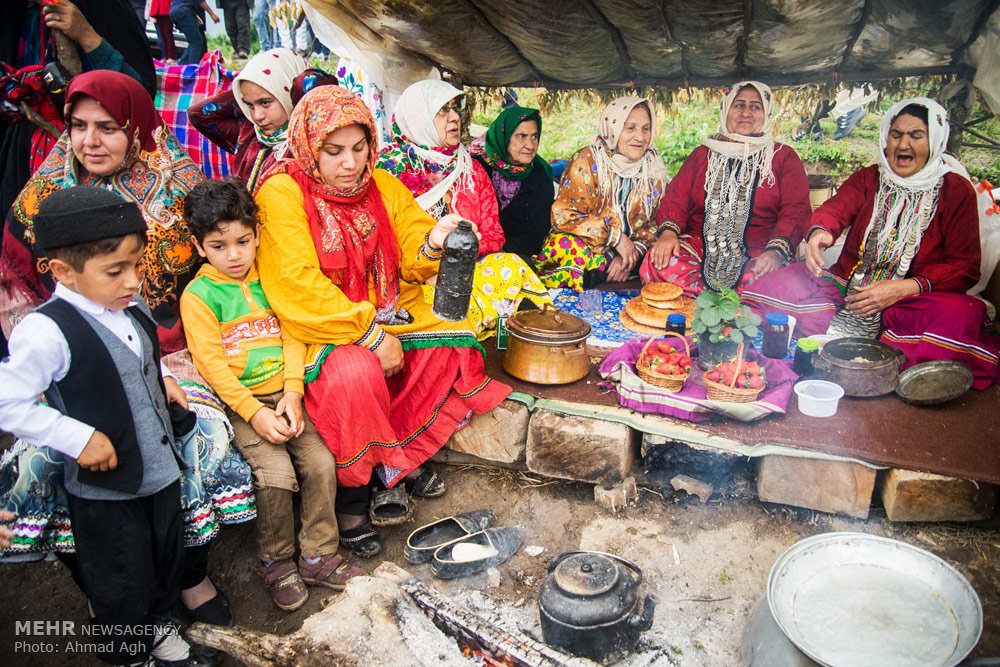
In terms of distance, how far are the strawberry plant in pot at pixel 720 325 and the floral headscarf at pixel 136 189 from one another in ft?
8.39

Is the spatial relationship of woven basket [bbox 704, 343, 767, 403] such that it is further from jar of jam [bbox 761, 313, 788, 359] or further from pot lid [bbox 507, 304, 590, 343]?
pot lid [bbox 507, 304, 590, 343]

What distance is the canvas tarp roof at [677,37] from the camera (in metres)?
3.39

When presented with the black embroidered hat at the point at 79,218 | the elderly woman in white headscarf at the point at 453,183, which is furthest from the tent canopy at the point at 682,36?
the black embroidered hat at the point at 79,218

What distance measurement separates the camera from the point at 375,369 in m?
2.72

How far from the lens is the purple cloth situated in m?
2.91

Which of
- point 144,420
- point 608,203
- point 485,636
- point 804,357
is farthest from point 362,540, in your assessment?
point 608,203

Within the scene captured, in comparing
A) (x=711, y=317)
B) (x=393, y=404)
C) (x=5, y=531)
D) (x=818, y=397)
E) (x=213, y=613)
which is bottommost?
(x=213, y=613)

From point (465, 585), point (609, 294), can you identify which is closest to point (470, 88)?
point (609, 294)

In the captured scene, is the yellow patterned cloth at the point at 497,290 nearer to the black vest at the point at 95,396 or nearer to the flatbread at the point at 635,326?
the flatbread at the point at 635,326

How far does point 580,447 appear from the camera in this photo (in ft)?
10.1

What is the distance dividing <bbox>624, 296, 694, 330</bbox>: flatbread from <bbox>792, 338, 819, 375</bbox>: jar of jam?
2.69 ft

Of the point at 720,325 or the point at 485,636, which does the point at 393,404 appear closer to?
the point at 485,636

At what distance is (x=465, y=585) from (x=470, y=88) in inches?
176

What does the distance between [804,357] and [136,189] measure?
336 cm
